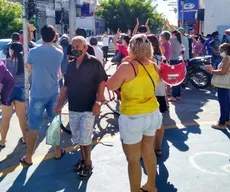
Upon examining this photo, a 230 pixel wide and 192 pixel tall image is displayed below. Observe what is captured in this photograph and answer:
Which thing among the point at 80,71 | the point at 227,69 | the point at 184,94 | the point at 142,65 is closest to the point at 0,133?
the point at 80,71

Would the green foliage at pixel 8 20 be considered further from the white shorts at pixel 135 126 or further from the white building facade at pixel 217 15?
the white shorts at pixel 135 126

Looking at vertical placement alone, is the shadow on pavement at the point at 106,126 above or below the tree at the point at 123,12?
below

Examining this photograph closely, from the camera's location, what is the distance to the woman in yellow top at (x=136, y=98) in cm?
326

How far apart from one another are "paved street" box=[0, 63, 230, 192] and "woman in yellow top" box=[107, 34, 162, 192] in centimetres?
76

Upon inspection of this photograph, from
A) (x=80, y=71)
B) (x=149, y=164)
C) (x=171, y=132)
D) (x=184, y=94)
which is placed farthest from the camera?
(x=184, y=94)

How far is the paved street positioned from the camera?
13.1 feet

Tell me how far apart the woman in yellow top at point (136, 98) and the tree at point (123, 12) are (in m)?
37.8

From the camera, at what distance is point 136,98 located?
3318 millimetres

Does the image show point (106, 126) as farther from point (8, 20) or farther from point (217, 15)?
point (217, 15)

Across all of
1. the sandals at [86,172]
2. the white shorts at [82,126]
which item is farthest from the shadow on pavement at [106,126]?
the white shorts at [82,126]

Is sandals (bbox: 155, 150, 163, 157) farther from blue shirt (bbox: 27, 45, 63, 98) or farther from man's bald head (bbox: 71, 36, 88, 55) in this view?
man's bald head (bbox: 71, 36, 88, 55)

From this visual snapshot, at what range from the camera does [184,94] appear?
9.52 metres

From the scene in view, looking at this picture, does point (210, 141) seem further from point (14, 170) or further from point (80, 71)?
point (14, 170)

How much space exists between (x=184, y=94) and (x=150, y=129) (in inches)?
247
